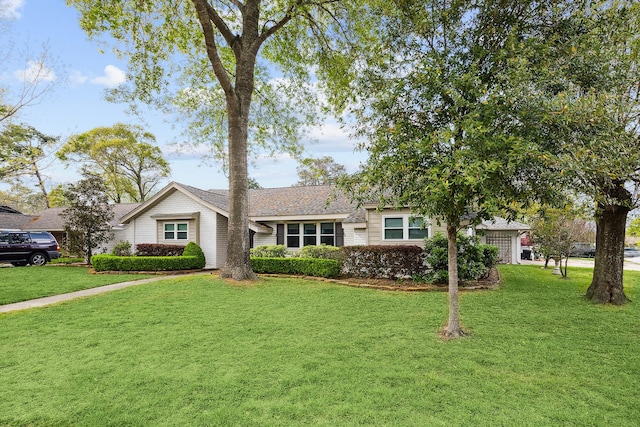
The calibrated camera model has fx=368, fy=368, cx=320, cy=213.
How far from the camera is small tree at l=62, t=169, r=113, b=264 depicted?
60.5 feet

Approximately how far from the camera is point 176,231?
19.0m

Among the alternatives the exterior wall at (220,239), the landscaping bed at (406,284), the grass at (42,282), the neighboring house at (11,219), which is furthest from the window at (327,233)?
the neighboring house at (11,219)

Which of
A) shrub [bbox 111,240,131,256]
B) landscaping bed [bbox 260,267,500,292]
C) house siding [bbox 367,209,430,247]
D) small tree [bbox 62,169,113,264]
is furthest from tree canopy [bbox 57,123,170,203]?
landscaping bed [bbox 260,267,500,292]

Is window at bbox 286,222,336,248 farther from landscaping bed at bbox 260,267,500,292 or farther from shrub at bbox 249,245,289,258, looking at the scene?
landscaping bed at bbox 260,267,500,292

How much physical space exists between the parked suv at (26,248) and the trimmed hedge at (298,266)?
13.0 metres

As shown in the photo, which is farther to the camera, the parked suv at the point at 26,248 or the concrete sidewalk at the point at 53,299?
the parked suv at the point at 26,248

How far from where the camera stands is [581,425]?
3.44 meters

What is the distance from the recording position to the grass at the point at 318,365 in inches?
145

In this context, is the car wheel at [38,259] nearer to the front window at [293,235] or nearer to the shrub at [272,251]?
the shrub at [272,251]

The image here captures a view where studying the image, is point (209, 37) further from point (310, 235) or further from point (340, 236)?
point (340, 236)

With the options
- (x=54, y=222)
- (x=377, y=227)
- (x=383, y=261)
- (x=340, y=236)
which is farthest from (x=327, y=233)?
(x=54, y=222)

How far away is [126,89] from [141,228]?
8.14 meters

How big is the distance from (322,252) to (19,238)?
16.1m

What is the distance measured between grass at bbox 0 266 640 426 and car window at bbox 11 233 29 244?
1356cm
